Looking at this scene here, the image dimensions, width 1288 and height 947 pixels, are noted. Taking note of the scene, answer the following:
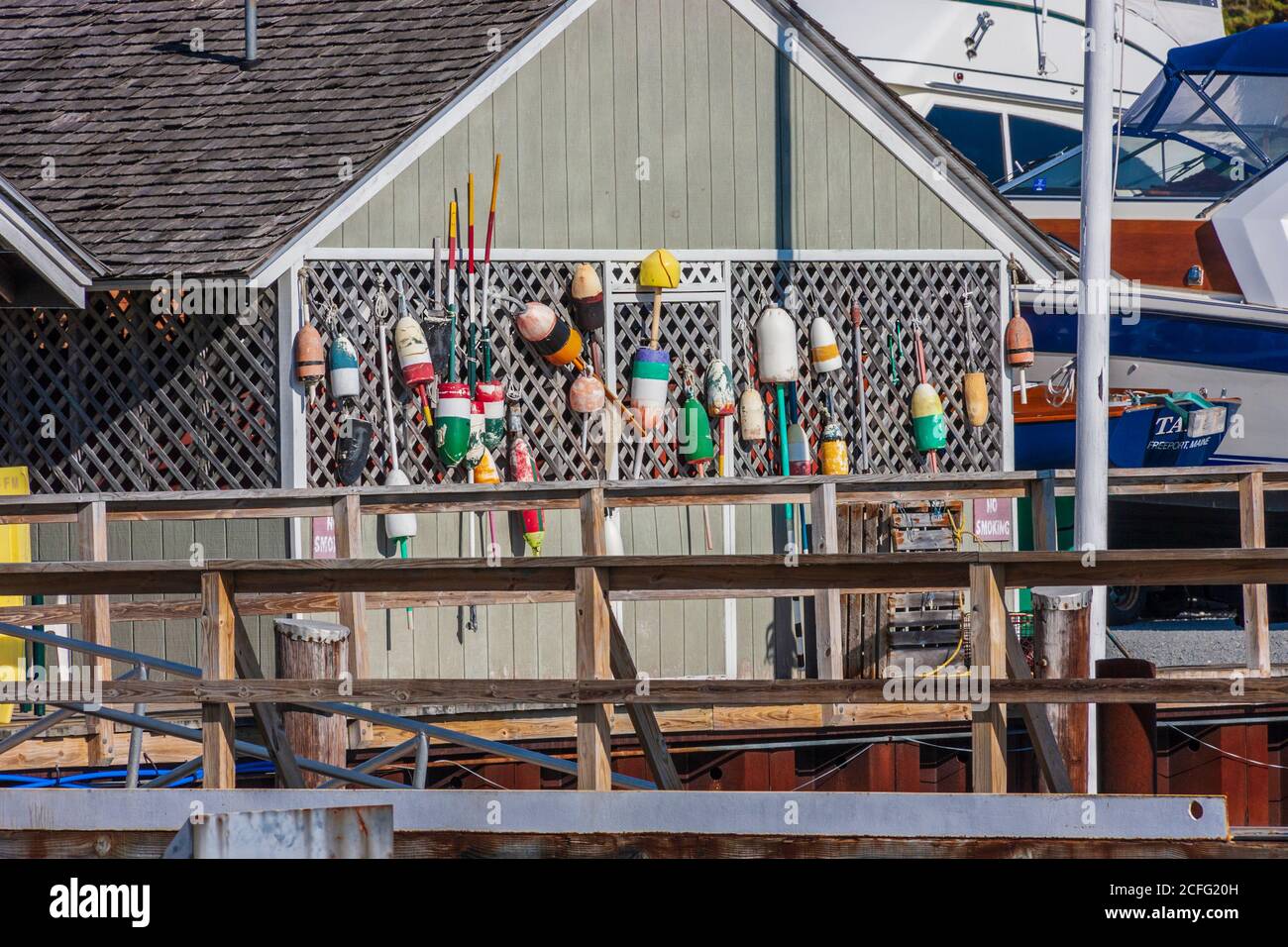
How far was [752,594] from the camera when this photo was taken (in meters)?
6.02

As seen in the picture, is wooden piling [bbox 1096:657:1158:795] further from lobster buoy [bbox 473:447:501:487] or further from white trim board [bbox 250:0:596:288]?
white trim board [bbox 250:0:596:288]

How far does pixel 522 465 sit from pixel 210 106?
10.4 ft

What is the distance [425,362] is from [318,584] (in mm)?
4763

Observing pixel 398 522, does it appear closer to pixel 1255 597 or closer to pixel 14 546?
pixel 14 546

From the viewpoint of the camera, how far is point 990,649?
518 centimetres

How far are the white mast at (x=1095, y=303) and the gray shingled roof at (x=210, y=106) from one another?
3515 millimetres

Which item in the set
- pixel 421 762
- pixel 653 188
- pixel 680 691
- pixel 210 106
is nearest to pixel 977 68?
pixel 653 188

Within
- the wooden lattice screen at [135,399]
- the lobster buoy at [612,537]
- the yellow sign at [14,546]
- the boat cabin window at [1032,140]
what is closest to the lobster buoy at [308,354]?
the wooden lattice screen at [135,399]

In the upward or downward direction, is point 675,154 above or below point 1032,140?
below

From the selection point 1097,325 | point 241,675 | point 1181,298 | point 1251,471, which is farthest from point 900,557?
point 1181,298

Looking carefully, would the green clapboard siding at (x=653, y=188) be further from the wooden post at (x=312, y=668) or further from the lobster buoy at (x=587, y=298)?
the wooden post at (x=312, y=668)
